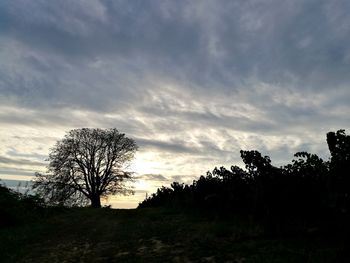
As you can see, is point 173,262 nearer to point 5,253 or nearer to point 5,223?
point 5,253

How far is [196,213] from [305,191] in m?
5.87

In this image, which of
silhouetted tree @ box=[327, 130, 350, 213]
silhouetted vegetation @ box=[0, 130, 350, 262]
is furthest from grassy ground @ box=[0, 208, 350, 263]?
silhouetted tree @ box=[327, 130, 350, 213]

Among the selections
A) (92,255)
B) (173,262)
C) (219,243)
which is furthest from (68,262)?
(219,243)

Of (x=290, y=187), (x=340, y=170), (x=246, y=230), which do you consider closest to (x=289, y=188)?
(x=290, y=187)

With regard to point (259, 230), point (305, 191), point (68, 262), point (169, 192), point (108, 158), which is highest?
point (108, 158)

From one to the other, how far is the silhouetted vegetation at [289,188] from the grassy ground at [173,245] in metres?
0.76

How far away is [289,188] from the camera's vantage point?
9688mm

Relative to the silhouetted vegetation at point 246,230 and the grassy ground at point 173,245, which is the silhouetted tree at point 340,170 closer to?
the silhouetted vegetation at point 246,230

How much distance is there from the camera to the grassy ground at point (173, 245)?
7.14 m

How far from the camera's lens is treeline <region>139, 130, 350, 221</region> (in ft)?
22.5

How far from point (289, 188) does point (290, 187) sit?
0.13 ft

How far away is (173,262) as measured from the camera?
7.49 metres

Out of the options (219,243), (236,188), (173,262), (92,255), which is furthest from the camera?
(236,188)

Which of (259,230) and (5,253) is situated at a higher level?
(259,230)
